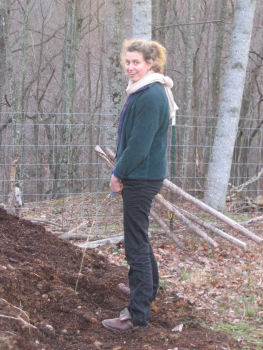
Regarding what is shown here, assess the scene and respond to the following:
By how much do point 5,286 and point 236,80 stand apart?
5.57 metres

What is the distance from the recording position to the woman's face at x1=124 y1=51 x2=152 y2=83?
3170 millimetres

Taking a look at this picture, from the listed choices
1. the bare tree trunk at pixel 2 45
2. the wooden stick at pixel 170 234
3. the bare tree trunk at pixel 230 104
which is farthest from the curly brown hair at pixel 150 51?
the bare tree trunk at pixel 2 45

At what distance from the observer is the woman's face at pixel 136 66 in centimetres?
317

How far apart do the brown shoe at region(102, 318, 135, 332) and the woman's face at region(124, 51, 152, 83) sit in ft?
6.15

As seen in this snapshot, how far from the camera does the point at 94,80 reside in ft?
67.8

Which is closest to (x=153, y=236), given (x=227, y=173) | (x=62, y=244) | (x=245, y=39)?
(x=62, y=244)

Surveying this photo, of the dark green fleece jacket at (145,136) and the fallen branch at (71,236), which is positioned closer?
the dark green fleece jacket at (145,136)

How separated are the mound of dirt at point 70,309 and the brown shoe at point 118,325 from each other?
0.13 feet

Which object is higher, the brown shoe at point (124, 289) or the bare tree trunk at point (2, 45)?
the bare tree trunk at point (2, 45)

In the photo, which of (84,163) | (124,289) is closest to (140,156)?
(124,289)

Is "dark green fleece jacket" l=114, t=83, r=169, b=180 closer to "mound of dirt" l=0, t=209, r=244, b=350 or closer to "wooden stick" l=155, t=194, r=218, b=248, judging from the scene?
"mound of dirt" l=0, t=209, r=244, b=350

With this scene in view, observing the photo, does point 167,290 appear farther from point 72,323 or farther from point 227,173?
point 227,173

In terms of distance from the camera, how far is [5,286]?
3.39m

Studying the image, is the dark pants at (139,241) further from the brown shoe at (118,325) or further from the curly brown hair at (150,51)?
the curly brown hair at (150,51)
